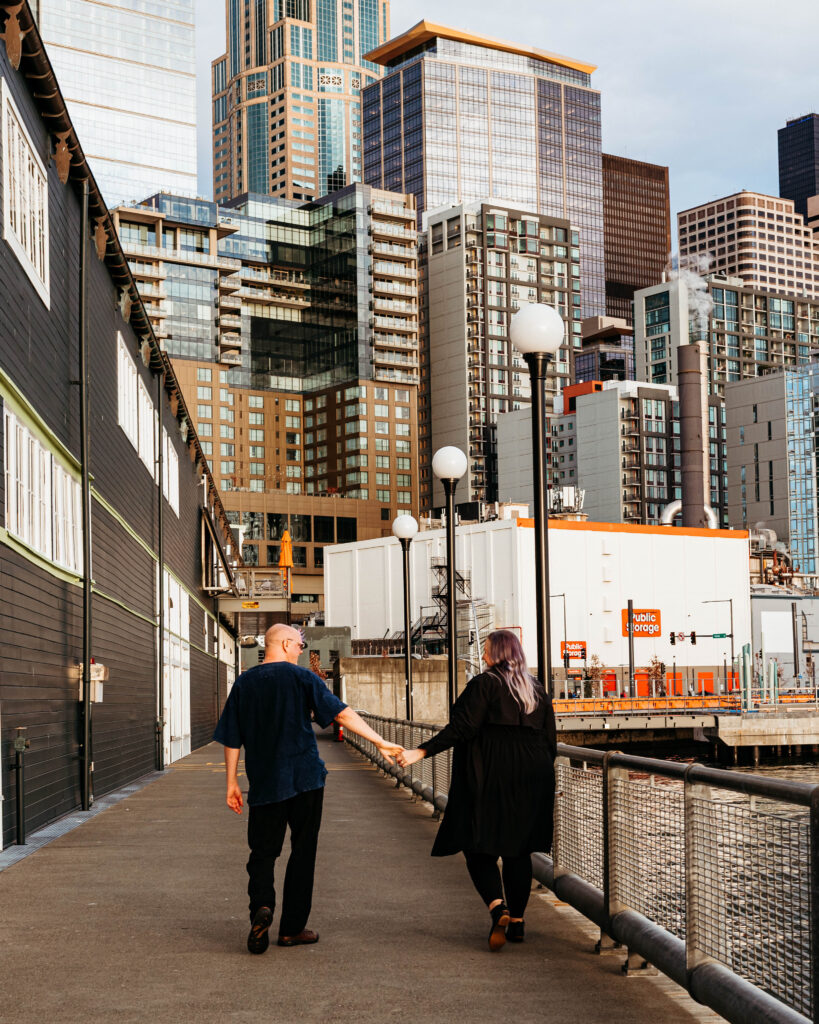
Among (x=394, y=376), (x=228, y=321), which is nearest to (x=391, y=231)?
(x=394, y=376)

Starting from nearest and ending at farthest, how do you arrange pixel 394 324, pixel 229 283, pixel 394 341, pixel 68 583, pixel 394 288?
pixel 68 583 < pixel 229 283 < pixel 394 341 < pixel 394 324 < pixel 394 288

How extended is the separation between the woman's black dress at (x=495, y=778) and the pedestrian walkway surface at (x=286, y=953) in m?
0.61

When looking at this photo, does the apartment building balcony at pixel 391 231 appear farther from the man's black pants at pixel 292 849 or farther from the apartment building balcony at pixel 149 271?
the man's black pants at pixel 292 849

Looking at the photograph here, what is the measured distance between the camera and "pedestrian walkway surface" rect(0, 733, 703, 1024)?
6.24 meters

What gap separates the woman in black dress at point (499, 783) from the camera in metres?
7.56

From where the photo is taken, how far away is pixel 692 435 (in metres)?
97.2

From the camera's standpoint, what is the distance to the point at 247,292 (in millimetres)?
173375

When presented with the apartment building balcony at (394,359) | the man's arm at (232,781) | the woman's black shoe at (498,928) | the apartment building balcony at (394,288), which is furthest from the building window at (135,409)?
the apartment building balcony at (394,288)

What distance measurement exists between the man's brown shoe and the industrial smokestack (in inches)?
3605

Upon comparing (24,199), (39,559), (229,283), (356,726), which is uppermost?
(229,283)

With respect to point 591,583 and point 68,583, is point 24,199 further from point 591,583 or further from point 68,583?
point 591,583

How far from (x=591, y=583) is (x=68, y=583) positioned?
215ft

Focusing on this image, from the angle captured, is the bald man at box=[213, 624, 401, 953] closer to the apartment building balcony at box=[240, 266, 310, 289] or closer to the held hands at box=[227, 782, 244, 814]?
the held hands at box=[227, 782, 244, 814]

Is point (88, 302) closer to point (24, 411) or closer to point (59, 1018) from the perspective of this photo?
point (24, 411)
